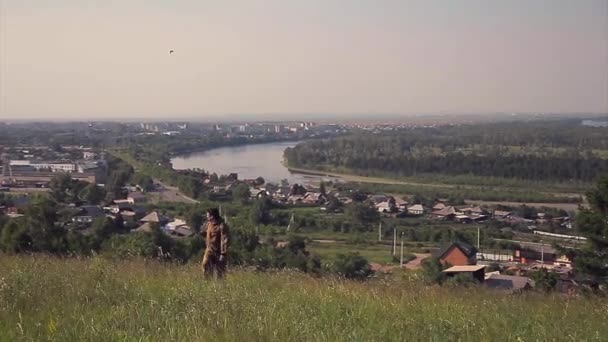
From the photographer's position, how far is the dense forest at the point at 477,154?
36562 millimetres

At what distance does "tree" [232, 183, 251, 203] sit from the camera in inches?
955

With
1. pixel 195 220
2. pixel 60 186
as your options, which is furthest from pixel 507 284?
A: pixel 60 186

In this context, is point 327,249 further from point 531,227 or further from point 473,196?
point 473,196

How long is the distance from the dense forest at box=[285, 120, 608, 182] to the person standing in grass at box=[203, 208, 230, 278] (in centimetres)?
2881

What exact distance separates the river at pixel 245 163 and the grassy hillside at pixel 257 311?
2790 cm

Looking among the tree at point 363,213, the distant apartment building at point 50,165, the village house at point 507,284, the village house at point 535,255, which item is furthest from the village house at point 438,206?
the village house at point 507,284

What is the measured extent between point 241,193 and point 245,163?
17245 mm

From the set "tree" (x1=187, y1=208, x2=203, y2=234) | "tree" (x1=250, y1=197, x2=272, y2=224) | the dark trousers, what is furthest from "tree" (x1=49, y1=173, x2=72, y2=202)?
the dark trousers

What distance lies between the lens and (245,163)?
1654 inches

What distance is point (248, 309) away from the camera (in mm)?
→ 2959

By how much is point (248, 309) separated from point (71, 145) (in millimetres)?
25736

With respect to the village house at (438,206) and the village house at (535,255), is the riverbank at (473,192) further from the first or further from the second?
the village house at (535,255)

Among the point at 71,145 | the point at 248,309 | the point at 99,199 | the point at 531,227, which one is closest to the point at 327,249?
the point at 99,199

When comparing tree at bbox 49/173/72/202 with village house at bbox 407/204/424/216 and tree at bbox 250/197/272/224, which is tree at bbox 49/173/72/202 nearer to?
tree at bbox 250/197/272/224
